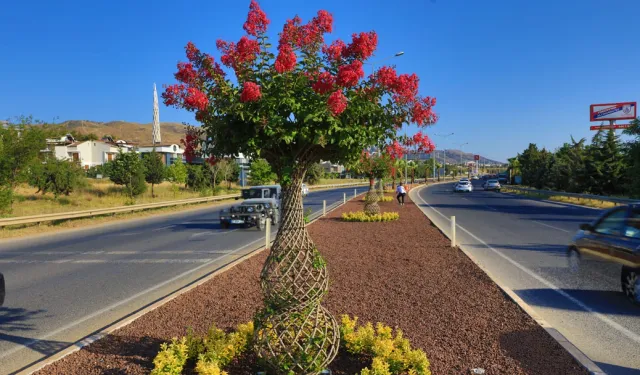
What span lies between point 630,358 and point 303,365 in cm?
335

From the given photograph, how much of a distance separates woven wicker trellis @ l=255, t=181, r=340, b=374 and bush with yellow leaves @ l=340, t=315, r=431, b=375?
41 cm

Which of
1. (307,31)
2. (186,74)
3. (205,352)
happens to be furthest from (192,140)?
(205,352)

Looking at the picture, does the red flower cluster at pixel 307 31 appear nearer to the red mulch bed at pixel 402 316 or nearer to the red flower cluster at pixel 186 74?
the red flower cluster at pixel 186 74

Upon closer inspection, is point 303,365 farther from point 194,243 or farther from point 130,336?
point 194,243

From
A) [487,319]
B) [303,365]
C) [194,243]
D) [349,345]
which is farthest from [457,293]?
[194,243]

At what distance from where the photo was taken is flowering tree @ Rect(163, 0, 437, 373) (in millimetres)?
3490

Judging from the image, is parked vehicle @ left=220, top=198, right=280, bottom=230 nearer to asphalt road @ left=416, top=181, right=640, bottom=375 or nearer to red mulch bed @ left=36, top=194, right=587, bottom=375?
asphalt road @ left=416, top=181, right=640, bottom=375

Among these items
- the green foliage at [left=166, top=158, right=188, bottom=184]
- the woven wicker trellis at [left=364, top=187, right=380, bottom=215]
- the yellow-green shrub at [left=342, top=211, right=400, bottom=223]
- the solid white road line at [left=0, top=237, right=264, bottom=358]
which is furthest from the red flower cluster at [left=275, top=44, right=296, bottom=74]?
the green foliage at [left=166, top=158, right=188, bottom=184]

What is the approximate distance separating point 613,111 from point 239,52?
197ft

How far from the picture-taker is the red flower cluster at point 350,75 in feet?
11.1

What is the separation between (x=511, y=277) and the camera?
8.49 m

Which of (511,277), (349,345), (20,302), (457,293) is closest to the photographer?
(349,345)

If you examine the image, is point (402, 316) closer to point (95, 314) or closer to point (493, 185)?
point (95, 314)

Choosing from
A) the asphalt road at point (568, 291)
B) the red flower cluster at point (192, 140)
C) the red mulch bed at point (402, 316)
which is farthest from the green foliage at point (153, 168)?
the red flower cluster at point (192, 140)
